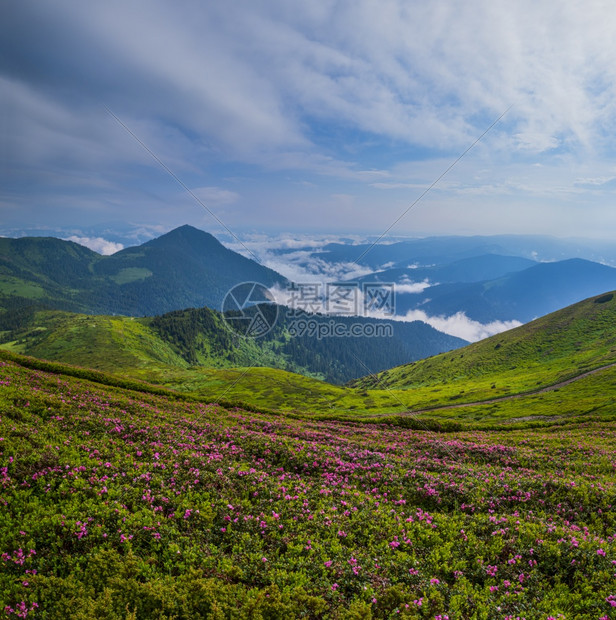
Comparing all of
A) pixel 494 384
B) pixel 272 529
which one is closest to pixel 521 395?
pixel 494 384

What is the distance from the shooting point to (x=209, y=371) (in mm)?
197250

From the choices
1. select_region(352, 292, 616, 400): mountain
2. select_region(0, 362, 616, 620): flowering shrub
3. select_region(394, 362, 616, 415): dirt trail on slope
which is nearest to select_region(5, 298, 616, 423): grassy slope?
select_region(352, 292, 616, 400): mountain

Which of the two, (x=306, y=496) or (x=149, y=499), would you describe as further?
(x=306, y=496)

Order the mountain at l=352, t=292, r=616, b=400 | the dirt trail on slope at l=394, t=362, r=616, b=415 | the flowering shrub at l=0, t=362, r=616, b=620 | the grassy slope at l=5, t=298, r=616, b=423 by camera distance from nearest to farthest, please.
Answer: the flowering shrub at l=0, t=362, r=616, b=620 < the grassy slope at l=5, t=298, r=616, b=423 < the dirt trail on slope at l=394, t=362, r=616, b=415 < the mountain at l=352, t=292, r=616, b=400

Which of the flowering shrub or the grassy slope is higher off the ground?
the flowering shrub

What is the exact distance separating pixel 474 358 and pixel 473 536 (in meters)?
207

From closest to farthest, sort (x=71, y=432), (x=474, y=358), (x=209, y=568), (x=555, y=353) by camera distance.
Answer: (x=209, y=568)
(x=71, y=432)
(x=555, y=353)
(x=474, y=358)

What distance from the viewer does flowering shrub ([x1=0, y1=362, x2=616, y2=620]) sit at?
9727 millimetres

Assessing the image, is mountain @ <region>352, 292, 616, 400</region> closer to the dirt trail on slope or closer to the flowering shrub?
the dirt trail on slope

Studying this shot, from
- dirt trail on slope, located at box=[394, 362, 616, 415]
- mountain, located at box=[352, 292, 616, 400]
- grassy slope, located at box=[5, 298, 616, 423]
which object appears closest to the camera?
grassy slope, located at box=[5, 298, 616, 423]

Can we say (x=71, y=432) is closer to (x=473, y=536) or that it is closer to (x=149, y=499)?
(x=149, y=499)

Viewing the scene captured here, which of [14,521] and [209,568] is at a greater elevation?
[14,521]

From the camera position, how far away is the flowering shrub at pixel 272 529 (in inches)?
383

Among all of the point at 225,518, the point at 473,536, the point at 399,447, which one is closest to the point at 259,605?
the point at 225,518
